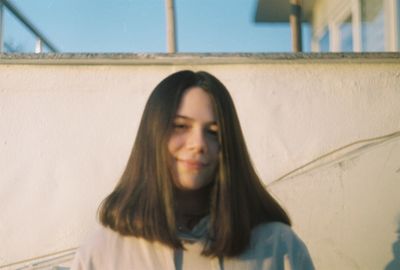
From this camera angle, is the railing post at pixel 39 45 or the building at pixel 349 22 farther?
the building at pixel 349 22

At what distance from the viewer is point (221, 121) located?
1.44 meters

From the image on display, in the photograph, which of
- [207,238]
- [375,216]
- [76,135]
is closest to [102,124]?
[76,135]

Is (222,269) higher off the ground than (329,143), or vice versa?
(329,143)

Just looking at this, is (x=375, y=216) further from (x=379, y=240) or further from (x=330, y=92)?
(x=330, y=92)

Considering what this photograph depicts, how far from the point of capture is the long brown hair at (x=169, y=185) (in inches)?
56.3

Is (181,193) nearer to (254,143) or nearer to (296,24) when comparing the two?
(254,143)

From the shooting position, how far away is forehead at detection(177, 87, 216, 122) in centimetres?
143

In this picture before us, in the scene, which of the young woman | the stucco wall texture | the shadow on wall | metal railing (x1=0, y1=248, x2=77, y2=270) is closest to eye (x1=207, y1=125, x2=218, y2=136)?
the young woman

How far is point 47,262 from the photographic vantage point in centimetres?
212

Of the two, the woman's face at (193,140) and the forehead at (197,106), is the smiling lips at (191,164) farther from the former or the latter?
the forehead at (197,106)

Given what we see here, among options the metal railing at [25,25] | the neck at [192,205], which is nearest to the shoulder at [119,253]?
the neck at [192,205]

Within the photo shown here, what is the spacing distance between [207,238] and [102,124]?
0.97 meters

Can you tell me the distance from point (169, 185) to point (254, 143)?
900 millimetres

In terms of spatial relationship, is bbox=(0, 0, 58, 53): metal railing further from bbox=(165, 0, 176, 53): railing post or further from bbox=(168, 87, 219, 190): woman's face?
bbox=(168, 87, 219, 190): woman's face
